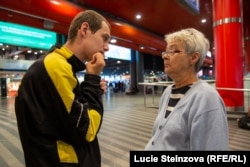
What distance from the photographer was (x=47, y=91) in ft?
3.14

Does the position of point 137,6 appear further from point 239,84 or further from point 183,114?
point 183,114

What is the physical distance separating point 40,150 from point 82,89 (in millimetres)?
287

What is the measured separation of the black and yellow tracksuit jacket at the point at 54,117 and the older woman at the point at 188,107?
19.6 inches

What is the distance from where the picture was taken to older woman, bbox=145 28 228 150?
123 centimetres

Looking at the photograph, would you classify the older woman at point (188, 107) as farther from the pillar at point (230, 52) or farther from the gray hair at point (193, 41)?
the pillar at point (230, 52)

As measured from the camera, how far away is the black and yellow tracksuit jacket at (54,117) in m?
0.95

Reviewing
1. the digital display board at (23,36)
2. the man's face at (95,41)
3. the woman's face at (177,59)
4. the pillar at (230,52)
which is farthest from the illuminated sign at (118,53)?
the man's face at (95,41)

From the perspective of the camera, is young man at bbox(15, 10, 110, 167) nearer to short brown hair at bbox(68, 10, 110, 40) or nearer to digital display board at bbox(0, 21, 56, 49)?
short brown hair at bbox(68, 10, 110, 40)

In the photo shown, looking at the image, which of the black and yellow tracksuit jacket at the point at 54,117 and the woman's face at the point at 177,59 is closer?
the black and yellow tracksuit jacket at the point at 54,117

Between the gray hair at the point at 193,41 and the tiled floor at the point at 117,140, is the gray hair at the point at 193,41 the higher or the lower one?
the higher one

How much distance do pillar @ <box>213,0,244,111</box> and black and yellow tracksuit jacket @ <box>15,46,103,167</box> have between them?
6764 millimetres

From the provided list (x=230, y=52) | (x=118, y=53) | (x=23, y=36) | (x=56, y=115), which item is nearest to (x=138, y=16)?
(x=23, y=36)

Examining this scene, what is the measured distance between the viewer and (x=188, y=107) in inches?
51.5

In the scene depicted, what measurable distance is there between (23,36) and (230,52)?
7.49 metres
